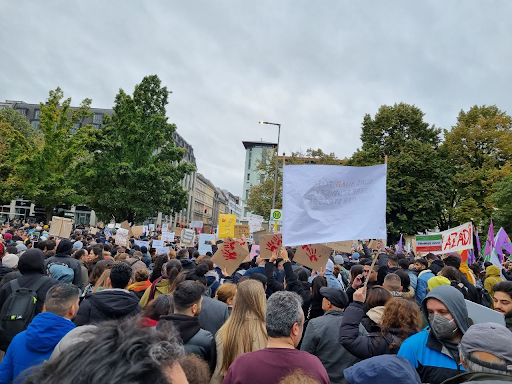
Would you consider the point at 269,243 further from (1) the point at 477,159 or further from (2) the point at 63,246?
(1) the point at 477,159

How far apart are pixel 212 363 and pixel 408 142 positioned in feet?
127

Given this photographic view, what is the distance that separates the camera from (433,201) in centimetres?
3697

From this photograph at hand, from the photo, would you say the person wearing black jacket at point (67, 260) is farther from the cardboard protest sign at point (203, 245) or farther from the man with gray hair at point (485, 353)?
the man with gray hair at point (485, 353)

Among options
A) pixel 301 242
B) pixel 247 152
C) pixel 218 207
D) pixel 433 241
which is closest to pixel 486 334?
pixel 301 242

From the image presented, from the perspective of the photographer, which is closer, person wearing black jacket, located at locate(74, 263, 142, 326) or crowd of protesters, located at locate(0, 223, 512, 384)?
crowd of protesters, located at locate(0, 223, 512, 384)

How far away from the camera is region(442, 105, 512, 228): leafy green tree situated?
3528cm

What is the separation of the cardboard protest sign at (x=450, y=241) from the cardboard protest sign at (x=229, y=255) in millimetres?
6493

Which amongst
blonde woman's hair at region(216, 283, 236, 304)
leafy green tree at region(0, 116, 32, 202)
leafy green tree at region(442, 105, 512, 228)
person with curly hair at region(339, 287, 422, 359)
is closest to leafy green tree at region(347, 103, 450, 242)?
leafy green tree at region(442, 105, 512, 228)

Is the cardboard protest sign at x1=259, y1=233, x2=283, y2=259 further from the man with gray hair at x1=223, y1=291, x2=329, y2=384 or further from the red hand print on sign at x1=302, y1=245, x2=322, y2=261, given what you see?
the man with gray hair at x1=223, y1=291, x2=329, y2=384

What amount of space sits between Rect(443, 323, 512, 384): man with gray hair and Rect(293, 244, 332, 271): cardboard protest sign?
15.0 feet

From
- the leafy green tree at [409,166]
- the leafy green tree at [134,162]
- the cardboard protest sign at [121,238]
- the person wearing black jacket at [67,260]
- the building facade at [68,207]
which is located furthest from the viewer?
the building facade at [68,207]

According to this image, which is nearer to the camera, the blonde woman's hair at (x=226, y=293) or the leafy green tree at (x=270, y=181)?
the blonde woman's hair at (x=226, y=293)

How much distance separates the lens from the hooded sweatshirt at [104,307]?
3.91 m

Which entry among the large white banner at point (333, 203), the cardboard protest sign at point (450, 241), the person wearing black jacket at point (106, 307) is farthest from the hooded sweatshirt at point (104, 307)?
the cardboard protest sign at point (450, 241)
